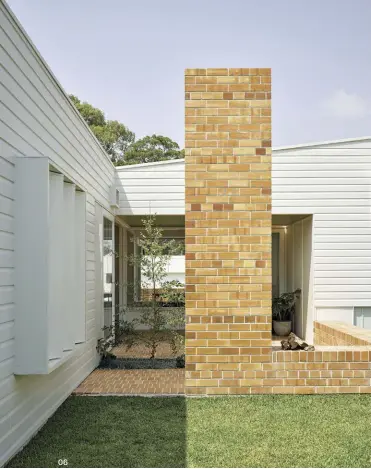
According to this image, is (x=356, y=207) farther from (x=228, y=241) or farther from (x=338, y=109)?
(x=338, y=109)

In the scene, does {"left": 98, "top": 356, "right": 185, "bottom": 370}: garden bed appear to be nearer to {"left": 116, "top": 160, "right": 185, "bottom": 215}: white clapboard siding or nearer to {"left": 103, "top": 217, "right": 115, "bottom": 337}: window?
{"left": 103, "top": 217, "right": 115, "bottom": 337}: window

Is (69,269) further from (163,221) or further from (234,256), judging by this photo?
(163,221)

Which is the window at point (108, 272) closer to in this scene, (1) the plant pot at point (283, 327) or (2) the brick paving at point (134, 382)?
(2) the brick paving at point (134, 382)

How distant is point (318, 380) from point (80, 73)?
954 inches

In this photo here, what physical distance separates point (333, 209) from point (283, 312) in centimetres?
273

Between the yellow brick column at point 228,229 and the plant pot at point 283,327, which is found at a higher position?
the yellow brick column at point 228,229

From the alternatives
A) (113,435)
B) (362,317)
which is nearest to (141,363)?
(113,435)

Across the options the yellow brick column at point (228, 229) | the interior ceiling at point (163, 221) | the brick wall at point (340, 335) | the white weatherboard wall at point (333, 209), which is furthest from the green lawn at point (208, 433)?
the interior ceiling at point (163, 221)

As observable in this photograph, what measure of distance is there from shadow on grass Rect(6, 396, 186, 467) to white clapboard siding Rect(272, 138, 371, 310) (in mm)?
5169

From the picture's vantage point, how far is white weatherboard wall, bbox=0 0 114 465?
3934mm

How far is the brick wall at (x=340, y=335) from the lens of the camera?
257 inches

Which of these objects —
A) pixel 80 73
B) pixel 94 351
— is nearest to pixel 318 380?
pixel 94 351

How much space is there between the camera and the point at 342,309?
389 inches

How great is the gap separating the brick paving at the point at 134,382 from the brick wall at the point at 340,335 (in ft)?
6.86
